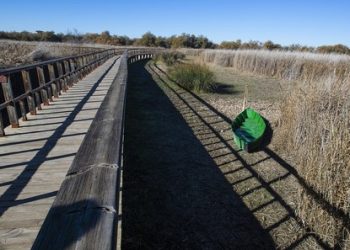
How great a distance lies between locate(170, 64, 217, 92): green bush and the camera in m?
17.1

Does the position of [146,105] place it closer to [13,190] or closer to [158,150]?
[158,150]

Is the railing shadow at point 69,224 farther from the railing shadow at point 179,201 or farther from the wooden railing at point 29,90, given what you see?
the wooden railing at point 29,90

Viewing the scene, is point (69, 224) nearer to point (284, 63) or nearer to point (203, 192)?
point (203, 192)

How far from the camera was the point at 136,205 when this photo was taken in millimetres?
5426

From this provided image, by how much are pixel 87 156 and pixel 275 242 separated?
3.72 meters

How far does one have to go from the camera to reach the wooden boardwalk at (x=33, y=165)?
2.92 m

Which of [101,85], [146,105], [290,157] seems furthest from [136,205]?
[146,105]

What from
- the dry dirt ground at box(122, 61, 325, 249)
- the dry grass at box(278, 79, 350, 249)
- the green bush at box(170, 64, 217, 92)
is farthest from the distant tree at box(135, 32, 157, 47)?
the dry grass at box(278, 79, 350, 249)

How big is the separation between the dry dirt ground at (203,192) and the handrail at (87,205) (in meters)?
2.86

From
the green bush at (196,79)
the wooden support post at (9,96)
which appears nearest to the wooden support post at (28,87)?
the wooden support post at (9,96)

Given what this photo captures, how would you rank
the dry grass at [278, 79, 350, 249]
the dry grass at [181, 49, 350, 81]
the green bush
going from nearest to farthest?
1. the dry grass at [278, 79, 350, 249]
2. the green bush
3. the dry grass at [181, 49, 350, 81]

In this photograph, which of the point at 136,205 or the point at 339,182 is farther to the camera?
the point at 136,205

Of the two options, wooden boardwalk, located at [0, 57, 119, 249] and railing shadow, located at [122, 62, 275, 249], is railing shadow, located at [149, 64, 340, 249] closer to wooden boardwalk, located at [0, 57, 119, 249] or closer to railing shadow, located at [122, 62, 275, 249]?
railing shadow, located at [122, 62, 275, 249]

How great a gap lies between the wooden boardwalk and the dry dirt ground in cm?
137
